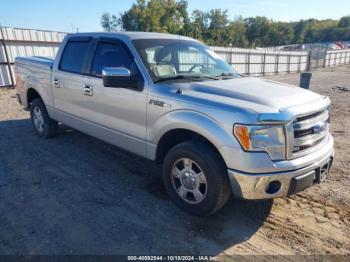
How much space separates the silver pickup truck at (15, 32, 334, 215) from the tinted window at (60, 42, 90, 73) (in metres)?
0.02

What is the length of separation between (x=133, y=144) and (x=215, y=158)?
51.9 inches

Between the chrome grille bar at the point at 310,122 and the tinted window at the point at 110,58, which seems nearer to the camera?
the chrome grille bar at the point at 310,122

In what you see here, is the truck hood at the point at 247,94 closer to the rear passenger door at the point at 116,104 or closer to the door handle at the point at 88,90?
the rear passenger door at the point at 116,104

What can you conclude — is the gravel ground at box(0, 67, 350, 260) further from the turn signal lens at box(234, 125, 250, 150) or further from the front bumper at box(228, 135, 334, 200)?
the turn signal lens at box(234, 125, 250, 150)

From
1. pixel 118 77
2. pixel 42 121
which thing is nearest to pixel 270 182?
pixel 118 77

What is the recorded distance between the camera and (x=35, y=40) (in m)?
14.5

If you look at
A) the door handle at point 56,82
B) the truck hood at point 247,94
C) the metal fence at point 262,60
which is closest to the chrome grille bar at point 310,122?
the truck hood at point 247,94

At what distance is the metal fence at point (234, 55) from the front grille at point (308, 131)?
1.81m

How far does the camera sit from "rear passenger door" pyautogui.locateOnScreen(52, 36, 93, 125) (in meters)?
4.61

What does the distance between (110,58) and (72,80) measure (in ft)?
3.07

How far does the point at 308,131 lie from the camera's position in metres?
3.04

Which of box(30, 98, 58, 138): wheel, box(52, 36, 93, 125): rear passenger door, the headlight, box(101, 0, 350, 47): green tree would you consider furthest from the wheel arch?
box(101, 0, 350, 47): green tree

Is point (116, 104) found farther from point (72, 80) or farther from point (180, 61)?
point (72, 80)

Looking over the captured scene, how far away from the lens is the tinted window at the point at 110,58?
12.9ft
